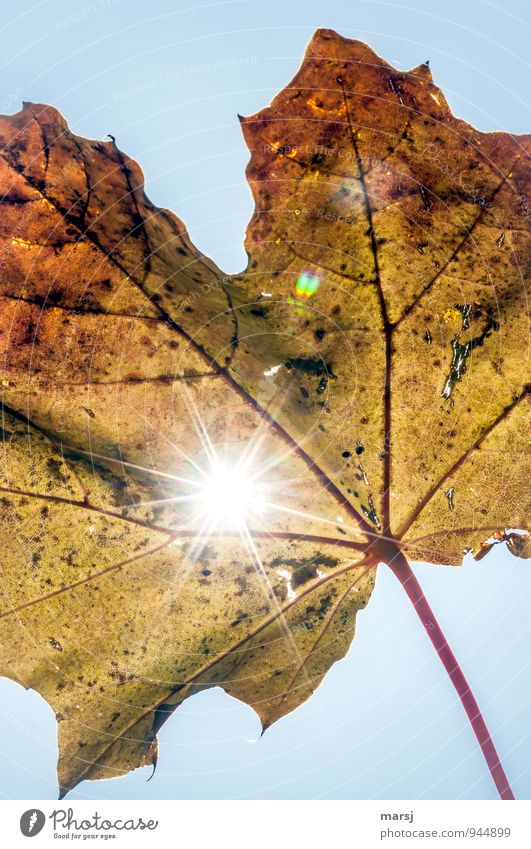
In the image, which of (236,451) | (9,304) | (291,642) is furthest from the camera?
(291,642)

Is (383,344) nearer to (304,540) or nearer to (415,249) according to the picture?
(415,249)

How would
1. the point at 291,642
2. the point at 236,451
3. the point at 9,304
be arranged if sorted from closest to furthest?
the point at 9,304 → the point at 236,451 → the point at 291,642

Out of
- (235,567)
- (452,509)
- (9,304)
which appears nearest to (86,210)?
(9,304)

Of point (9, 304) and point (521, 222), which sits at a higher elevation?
point (9, 304)

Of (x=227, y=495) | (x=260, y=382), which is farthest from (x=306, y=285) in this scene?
(x=227, y=495)

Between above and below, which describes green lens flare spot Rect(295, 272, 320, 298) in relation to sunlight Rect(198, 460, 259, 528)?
above

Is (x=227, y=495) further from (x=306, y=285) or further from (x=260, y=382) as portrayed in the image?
(x=306, y=285)

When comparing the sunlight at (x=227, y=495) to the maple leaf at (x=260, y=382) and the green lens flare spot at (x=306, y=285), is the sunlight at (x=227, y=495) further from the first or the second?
the green lens flare spot at (x=306, y=285)

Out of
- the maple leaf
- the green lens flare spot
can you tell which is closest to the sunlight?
the maple leaf

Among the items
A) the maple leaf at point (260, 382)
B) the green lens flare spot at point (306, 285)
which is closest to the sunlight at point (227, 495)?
the maple leaf at point (260, 382)

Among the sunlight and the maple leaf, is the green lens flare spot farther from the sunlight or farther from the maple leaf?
the sunlight
